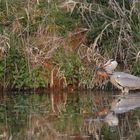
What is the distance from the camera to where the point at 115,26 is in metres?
13.2

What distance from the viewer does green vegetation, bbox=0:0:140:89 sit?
12977 millimetres

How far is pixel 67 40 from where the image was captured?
13594 mm

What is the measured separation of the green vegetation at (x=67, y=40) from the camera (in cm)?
1298

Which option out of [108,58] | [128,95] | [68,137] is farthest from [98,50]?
[68,137]

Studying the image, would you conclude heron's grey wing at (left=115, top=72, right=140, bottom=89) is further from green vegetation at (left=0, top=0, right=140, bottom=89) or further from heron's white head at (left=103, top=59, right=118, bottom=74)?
green vegetation at (left=0, top=0, right=140, bottom=89)

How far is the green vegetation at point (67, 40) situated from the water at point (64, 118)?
42cm

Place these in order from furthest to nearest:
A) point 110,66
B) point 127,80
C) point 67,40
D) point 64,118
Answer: point 67,40 < point 110,66 < point 127,80 < point 64,118

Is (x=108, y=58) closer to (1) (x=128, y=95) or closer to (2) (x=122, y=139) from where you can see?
(1) (x=128, y=95)

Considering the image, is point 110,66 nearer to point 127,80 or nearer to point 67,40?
point 127,80

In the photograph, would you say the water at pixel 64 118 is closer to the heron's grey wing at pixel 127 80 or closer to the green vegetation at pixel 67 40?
the heron's grey wing at pixel 127 80

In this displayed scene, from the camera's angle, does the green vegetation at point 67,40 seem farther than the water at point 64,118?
Yes

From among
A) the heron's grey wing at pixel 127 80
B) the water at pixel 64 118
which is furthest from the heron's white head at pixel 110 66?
the water at pixel 64 118

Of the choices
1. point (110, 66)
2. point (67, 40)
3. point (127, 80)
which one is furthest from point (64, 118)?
point (67, 40)

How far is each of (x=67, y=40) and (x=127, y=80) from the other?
1.64m
